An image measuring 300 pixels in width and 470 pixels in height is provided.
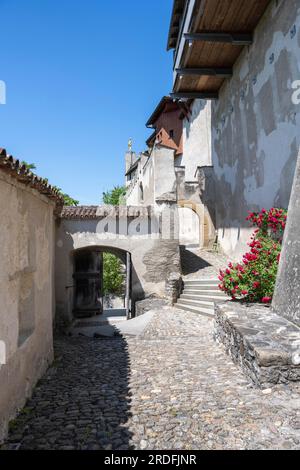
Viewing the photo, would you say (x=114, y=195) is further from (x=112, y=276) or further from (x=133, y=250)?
(x=133, y=250)

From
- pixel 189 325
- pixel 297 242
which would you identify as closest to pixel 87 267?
pixel 189 325

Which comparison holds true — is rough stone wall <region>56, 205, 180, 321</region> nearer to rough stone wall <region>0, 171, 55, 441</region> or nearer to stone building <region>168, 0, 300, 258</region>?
stone building <region>168, 0, 300, 258</region>

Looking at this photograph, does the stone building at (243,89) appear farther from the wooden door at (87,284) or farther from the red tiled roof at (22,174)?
the red tiled roof at (22,174)

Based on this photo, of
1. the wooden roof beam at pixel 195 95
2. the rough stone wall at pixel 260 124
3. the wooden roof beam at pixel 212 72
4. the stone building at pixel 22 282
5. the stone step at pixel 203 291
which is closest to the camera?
the stone building at pixel 22 282

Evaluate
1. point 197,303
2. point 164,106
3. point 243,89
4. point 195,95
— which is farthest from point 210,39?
point 164,106

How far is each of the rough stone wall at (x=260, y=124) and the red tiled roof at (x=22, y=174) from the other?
19.7 feet

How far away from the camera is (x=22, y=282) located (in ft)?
16.9

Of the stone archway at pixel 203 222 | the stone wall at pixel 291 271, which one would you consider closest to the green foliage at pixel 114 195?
the stone archway at pixel 203 222

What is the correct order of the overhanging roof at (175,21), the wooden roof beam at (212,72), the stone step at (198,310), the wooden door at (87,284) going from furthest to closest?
the wooden door at (87,284), the overhanging roof at (175,21), the wooden roof beam at (212,72), the stone step at (198,310)

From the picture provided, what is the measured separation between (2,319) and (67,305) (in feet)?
25.7

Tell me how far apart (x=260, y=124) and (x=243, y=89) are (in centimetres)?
199

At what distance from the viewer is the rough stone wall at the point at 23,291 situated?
152 inches

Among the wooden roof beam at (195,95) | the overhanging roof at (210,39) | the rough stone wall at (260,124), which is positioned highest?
the overhanging roof at (210,39)
